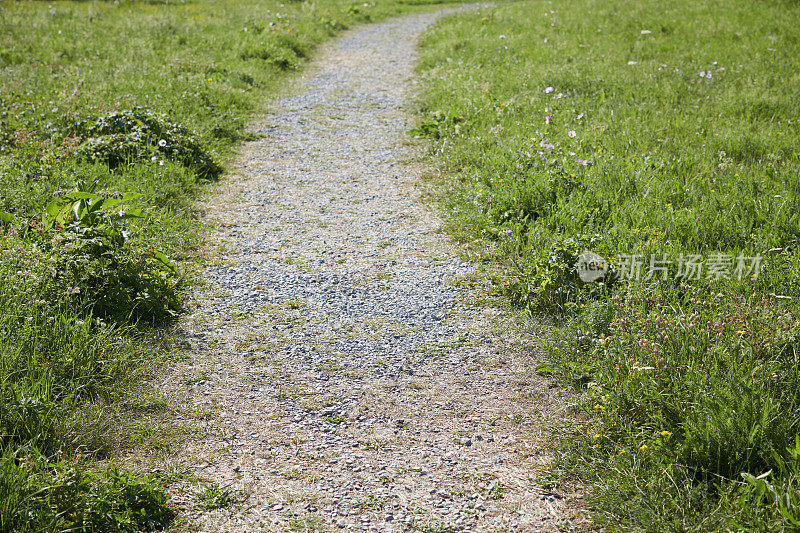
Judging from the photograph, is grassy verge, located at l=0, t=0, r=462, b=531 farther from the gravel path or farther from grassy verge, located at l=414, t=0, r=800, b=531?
grassy verge, located at l=414, t=0, r=800, b=531

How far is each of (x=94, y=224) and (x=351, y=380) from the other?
2.80m

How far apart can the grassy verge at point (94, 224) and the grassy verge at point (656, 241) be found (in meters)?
2.85

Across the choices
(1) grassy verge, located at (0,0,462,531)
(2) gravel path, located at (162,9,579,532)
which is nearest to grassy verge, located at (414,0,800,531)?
(2) gravel path, located at (162,9,579,532)

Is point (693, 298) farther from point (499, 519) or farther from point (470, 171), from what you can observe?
point (470, 171)

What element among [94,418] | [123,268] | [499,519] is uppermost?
[123,268]

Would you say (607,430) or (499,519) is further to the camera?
(607,430)

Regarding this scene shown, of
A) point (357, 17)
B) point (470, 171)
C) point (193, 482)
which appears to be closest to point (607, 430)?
point (193, 482)

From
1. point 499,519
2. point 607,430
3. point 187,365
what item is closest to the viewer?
point 499,519

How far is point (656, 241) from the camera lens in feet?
17.8

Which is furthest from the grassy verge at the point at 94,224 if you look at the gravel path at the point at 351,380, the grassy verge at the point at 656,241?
the grassy verge at the point at 656,241

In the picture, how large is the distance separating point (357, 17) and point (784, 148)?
17562 mm

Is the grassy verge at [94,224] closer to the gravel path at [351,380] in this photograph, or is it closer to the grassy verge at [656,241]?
the gravel path at [351,380]

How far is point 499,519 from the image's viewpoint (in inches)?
130

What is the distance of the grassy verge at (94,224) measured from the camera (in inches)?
126
